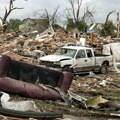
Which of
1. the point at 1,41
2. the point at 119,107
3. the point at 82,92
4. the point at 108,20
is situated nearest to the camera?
the point at 119,107

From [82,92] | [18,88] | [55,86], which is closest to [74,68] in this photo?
[82,92]

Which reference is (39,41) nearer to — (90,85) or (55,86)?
Answer: (90,85)

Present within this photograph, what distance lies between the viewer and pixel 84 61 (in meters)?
24.0

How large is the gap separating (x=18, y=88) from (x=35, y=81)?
50.2 inches

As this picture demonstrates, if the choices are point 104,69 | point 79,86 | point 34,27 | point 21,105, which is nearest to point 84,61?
point 104,69

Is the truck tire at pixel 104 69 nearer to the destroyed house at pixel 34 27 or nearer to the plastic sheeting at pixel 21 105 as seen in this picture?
the plastic sheeting at pixel 21 105

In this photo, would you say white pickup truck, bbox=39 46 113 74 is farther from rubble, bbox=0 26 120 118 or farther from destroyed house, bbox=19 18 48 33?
destroyed house, bbox=19 18 48 33

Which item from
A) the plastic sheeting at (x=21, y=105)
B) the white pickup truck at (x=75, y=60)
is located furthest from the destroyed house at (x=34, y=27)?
the plastic sheeting at (x=21, y=105)

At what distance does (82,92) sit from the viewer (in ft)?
52.8

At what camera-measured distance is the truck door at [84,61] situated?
23.4 metres

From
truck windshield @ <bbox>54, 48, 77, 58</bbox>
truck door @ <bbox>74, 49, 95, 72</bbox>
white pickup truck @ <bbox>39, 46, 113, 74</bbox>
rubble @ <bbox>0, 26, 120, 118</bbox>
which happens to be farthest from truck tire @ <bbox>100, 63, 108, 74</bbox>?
truck windshield @ <bbox>54, 48, 77, 58</bbox>

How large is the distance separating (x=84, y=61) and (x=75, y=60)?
3.56ft

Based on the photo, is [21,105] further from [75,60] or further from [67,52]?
[67,52]

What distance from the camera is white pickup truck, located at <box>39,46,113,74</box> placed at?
22.1m
